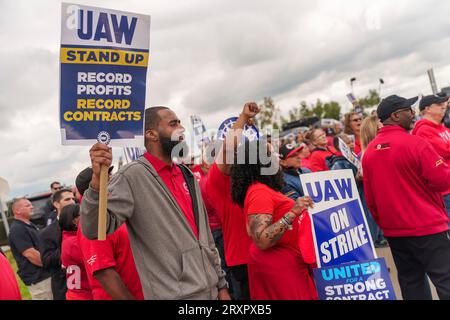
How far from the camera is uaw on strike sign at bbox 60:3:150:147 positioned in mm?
2283

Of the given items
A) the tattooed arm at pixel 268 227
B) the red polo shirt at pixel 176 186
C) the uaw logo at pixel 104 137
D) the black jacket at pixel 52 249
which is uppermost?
the uaw logo at pixel 104 137

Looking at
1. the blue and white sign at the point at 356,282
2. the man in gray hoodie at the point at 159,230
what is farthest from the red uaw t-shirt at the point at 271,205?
the man in gray hoodie at the point at 159,230

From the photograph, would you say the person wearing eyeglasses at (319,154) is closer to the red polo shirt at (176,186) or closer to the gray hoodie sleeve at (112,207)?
the red polo shirt at (176,186)

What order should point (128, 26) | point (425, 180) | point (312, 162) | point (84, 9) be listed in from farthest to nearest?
point (312, 162), point (425, 180), point (128, 26), point (84, 9)

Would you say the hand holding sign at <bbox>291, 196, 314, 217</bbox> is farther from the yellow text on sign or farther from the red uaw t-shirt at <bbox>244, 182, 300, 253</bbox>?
the yellow text on sign

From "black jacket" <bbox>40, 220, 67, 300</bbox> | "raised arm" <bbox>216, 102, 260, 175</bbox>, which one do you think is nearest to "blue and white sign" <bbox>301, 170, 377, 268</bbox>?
"raised arm" <bbox>216, 102, 260, 175</bbox>

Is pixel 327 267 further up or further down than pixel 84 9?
further down

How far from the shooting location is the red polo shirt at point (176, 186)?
275 cm

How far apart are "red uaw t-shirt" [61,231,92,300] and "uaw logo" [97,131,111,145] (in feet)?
5.25

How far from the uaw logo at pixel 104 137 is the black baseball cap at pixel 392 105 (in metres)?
2.75

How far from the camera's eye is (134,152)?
5387mm
